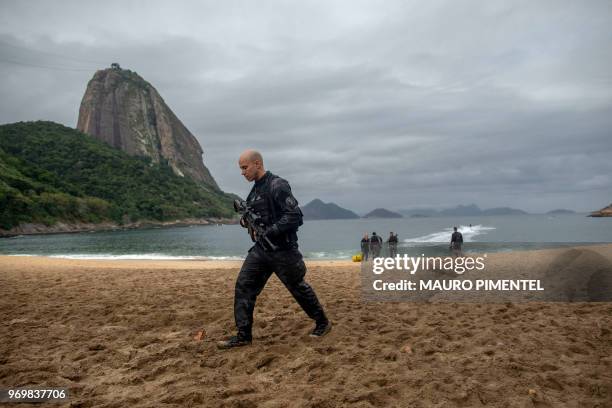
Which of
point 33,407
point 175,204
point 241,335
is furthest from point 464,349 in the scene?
point 175,204

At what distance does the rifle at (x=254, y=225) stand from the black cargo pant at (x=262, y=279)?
4.0 inches

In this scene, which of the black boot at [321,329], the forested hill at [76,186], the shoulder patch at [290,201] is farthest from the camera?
Answer: the forested hill at [76,186]

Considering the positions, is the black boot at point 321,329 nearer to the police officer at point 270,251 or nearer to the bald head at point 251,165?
the police officer at point 270,251

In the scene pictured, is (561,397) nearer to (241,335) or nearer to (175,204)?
(241,335)

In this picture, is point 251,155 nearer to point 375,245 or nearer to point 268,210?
point 268,210

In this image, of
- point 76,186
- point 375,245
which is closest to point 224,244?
point 375,245

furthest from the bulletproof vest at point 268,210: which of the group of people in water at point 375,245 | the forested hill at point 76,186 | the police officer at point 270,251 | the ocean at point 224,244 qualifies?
the forested hill at point 76,186

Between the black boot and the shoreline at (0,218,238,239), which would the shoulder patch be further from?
the shoreline at (0,218,238,239)

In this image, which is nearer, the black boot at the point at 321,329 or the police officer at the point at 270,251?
the police officer at the point at 270,251

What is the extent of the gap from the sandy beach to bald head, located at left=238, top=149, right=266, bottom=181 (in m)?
2.02

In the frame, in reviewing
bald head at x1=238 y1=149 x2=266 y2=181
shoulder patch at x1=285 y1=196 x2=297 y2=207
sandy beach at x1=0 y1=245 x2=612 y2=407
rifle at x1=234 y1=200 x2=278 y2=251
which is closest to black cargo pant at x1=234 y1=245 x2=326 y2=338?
rifle at x1=234 y1=200 x2=278 y2=251

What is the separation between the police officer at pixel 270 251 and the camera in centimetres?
455

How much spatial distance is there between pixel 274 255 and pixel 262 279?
0.40 metres

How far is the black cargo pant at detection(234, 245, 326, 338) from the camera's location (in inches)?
181
